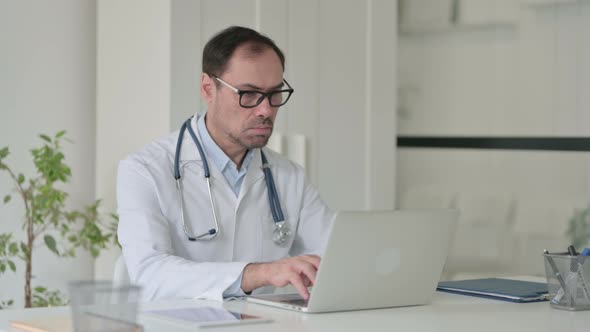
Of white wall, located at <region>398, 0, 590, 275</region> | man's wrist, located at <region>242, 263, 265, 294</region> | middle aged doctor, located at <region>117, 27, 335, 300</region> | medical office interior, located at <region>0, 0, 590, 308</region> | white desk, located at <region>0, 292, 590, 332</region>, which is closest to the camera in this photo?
white desk, located at <region>0, 292, 590, 332</region>

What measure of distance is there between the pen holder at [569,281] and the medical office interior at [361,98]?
157 centimetres

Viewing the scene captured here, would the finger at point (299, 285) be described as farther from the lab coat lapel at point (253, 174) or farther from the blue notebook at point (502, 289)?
the lab coat lapel at point (253, 174)

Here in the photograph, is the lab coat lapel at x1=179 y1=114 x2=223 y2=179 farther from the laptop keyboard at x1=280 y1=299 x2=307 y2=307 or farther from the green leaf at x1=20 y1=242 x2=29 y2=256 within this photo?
the green leaf at x1=20 y1=242 x2=29 y2=256

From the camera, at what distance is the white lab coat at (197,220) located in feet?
6.95

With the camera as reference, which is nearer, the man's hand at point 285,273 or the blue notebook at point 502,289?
the man's hand at point 285,273

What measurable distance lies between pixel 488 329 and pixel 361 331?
0.78 ft

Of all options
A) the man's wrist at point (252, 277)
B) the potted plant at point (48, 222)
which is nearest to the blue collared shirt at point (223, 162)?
the man's wrist at point (252, 277)

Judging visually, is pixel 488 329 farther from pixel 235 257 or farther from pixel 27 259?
pixel 27 259

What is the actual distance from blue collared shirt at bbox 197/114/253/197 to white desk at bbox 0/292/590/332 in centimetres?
62

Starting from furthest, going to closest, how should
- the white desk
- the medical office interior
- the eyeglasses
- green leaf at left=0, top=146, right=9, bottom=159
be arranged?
the medical office interior
green leaf at left=0, top=146, right=9, bottom=159
the eyeglasses
the white desk

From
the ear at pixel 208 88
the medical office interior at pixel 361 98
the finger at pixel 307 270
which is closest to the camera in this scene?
the finger at pixel 307 270

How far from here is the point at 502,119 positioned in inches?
152

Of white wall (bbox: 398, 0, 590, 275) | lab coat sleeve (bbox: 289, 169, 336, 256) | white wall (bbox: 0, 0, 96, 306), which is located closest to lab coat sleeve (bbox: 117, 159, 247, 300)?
lab coat sleeve (bbox: 289, 169, 336, 256)

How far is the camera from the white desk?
5.47 feet
